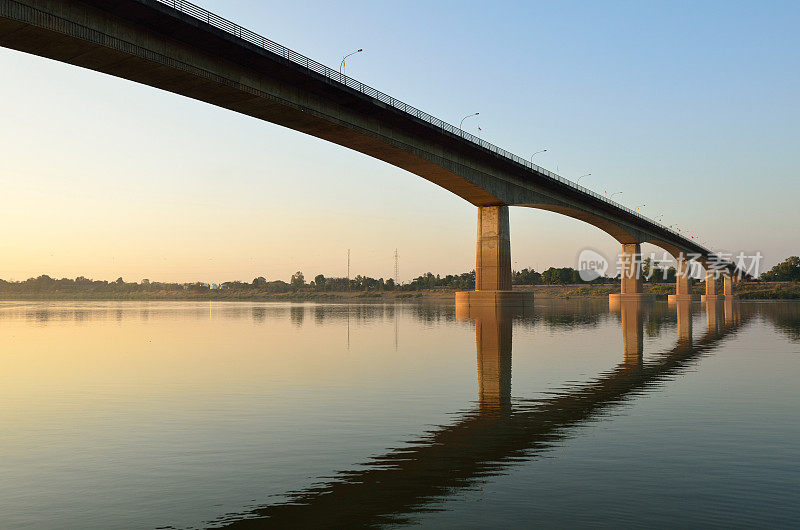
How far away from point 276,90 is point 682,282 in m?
126

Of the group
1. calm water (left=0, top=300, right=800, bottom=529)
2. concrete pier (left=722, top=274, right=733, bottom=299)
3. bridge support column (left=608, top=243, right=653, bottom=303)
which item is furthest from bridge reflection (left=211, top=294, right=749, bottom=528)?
concrete pier (left=722, top=274, right=733, bottom=299)

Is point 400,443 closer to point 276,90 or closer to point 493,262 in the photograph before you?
point 276,90

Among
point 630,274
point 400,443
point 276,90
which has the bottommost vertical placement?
point 400,443

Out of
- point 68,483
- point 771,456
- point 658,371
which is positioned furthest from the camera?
point 658,371

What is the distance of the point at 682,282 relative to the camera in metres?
144

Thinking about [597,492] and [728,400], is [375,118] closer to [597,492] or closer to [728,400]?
[728,400]

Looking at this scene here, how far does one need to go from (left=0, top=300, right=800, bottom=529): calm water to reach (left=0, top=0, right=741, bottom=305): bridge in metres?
15.8

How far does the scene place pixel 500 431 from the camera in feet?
40.1

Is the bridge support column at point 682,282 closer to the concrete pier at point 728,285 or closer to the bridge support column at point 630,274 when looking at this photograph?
the concrete pier at point 728,285

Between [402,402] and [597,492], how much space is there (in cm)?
748

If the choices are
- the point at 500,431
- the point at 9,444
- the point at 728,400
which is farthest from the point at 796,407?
the point at 9,444

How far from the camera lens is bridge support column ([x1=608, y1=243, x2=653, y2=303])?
A: 112625 millimetres

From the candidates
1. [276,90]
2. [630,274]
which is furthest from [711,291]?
[276,90]

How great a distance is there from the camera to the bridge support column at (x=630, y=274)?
112625mm
